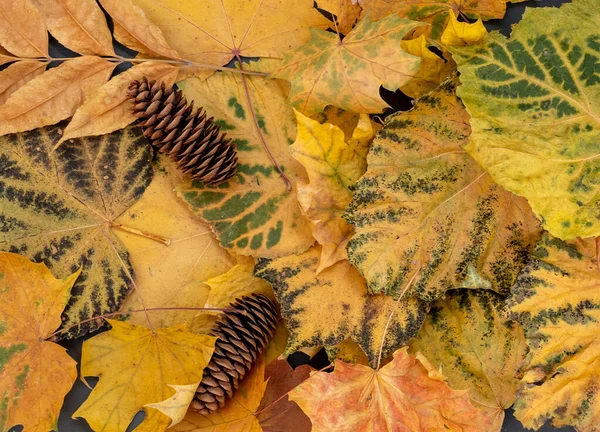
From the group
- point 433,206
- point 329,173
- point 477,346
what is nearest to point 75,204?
point 329,173

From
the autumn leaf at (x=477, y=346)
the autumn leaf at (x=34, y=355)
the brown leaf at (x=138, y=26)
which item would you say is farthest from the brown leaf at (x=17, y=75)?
the autumn leaf at (x=477, y=346)

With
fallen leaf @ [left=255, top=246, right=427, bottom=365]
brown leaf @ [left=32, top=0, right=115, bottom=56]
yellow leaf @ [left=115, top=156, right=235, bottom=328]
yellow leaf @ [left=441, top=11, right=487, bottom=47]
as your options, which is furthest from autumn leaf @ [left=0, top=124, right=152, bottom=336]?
yellow leaf @ [left=441, top=11, right=487, bottom=47]

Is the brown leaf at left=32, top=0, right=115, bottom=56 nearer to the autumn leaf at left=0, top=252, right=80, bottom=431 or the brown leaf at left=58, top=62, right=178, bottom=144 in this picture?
the brown leaf at left=58, top=62, right=178, bottom=144

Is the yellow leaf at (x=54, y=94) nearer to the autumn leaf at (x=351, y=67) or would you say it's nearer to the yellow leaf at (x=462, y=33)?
the autumn leaf at (x=351, y=67)

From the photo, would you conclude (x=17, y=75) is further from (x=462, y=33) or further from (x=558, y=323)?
(x=558, y=323)

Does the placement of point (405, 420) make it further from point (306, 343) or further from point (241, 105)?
point (241, 105)

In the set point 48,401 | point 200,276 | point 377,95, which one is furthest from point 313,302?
point 48,401
